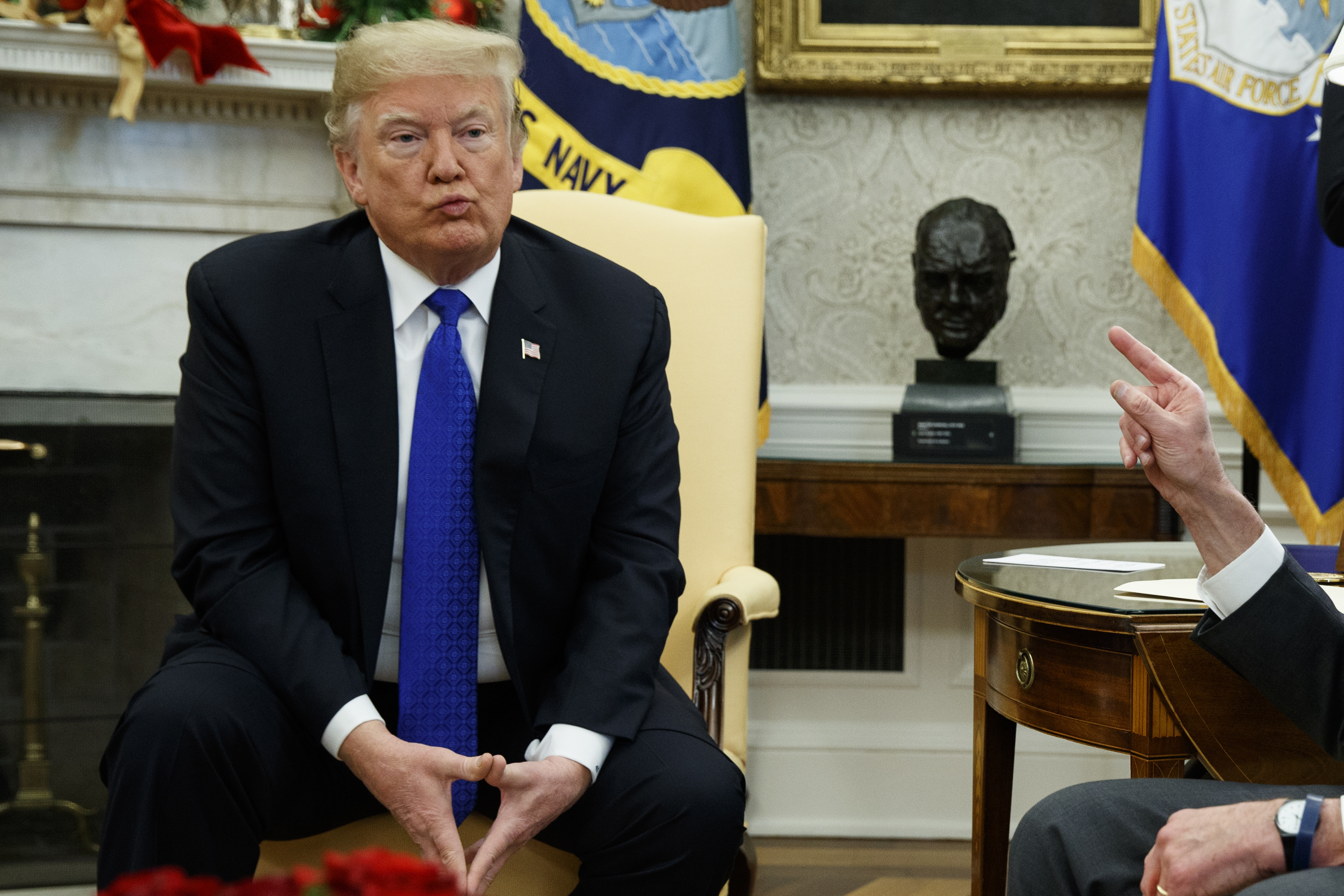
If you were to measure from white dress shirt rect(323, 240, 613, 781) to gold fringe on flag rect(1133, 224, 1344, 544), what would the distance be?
1683 millimetres

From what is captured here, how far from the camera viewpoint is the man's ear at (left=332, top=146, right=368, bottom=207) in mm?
1509

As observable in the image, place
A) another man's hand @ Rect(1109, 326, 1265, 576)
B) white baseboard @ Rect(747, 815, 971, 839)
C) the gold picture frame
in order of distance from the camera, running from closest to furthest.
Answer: another man's hand @ Rect(1109, 326, 1265, 576) → the gold picture frame → white baseboard @ Rect(747, 815, 971, 839)

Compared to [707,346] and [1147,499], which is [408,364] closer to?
[707,346]

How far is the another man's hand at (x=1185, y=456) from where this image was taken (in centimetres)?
116

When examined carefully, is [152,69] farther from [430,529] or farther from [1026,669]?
[1026,669]

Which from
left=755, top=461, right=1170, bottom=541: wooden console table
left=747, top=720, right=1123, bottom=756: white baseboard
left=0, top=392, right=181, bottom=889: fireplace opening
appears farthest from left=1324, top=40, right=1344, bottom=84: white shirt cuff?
left=0, top=392, right=181, bottom=889: fireplace opening

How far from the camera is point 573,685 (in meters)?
1.38

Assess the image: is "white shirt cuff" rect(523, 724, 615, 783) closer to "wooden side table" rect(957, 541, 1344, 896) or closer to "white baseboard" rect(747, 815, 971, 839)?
"wooden side table" rect(957, 541, 1344, 896)

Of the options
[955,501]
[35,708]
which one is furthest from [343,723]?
[35,708]

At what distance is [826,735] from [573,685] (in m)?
1.78

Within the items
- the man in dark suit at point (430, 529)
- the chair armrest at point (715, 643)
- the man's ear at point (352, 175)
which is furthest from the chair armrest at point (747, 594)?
the man's ear at point (352, 175)

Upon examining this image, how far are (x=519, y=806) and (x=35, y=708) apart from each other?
183 cm

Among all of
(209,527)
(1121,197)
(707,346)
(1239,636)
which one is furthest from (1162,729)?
(1121,197)

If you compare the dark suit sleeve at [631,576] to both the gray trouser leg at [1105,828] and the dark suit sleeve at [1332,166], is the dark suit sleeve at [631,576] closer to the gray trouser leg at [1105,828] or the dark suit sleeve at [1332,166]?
the gray trouser leg at [1105,828]
